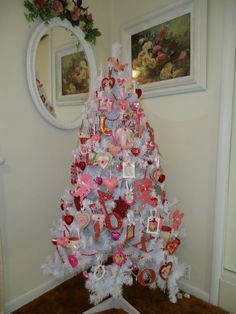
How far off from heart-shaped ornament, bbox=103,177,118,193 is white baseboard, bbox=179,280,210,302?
105 centimetres

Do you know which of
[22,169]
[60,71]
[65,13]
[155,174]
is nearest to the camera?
[155,174]

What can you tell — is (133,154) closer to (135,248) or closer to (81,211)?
(81,211)

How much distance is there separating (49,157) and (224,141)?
1237 mm

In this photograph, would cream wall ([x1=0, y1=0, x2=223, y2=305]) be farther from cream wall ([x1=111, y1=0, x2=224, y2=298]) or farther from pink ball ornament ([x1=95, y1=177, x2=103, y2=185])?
pink ball ornament ([x1=95, y1=177, x2=103, y2=185])

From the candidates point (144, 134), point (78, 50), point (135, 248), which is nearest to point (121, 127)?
point (144, 134)

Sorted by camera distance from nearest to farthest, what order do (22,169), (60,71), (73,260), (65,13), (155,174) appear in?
(73,260) → (155,174) → (22,169) → (65,13) → (60,71)

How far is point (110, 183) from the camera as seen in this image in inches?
54.9

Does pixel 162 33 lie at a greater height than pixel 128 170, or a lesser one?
greater

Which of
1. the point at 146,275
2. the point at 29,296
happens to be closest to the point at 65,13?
the point at 146,275

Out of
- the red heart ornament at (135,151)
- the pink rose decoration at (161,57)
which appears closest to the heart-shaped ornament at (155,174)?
the red heart ornament at (135,151)

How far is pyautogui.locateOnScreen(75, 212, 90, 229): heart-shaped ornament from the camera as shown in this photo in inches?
55.5

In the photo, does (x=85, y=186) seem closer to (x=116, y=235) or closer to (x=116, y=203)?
(x=116, y=203)

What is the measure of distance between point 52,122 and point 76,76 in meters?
0.47

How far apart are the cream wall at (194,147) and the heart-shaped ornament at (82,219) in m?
0.77
